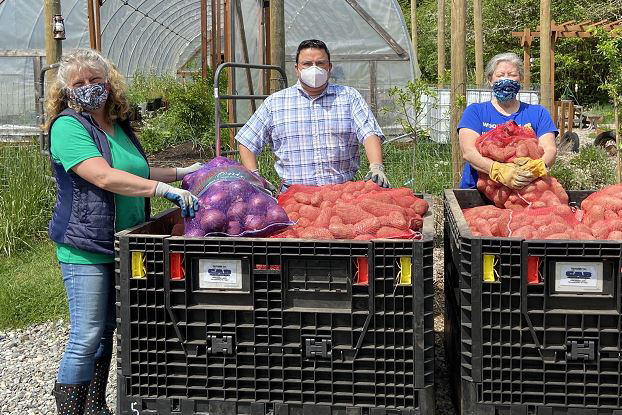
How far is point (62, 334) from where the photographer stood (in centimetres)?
599

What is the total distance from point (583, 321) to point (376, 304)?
2.52ft

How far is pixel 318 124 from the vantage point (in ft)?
15.5

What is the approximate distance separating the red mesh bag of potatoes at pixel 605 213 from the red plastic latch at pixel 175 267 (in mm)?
1737

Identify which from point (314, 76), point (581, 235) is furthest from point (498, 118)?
point (581, 235)

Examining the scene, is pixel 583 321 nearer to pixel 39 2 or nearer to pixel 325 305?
pixel 325 305

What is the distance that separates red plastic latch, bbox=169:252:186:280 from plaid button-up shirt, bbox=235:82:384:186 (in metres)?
1.65

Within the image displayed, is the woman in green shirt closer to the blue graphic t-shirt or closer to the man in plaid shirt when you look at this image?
the man in plaid shirt

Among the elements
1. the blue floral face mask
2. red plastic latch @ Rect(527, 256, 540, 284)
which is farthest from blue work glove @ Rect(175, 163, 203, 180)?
red plastic latch @ Rect(527, 256, 540, 284)

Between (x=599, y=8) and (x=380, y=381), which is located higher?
(x=599, y=8)

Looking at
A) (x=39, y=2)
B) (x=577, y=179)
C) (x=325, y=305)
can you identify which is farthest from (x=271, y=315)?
(x=39, y=2)

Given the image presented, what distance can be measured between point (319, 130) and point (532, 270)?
1955mm

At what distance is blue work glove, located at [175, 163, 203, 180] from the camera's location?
404 cm

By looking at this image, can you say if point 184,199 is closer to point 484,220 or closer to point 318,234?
point 318,234

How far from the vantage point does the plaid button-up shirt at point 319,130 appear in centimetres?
471
